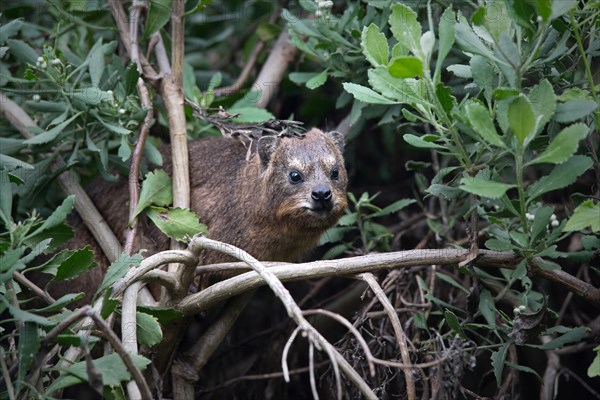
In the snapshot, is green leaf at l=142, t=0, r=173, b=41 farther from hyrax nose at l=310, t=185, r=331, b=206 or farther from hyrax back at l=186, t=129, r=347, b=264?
hyrax nose at l=310, t=185, r=331, b=206

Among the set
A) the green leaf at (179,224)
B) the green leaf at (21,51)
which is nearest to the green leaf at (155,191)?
the green leaf at (179,224)

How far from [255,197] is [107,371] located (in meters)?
2.17

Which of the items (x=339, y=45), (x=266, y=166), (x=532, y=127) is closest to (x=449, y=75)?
(x=339, y=45)

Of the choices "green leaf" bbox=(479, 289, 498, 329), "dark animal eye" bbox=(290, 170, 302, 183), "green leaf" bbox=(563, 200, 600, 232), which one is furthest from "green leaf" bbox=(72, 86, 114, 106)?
"green leaf" bbox=(563, 200, 600, 232)

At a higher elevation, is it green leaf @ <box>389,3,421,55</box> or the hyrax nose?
green leaf @ <box>389,3,421,55</box>

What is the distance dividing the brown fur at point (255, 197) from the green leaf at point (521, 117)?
1.92 meters

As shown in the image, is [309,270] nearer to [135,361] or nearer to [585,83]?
[135,361]

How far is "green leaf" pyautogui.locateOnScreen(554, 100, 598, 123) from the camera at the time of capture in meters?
3.57

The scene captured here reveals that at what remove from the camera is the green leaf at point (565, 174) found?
362 cm

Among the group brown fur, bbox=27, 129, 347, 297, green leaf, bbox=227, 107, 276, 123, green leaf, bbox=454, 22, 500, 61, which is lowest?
brown fur, bbox=27, 129, 347, 297

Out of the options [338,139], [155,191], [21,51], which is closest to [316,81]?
[338,139]

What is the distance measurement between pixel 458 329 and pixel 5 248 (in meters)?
2.42

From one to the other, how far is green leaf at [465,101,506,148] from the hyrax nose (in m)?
1.74

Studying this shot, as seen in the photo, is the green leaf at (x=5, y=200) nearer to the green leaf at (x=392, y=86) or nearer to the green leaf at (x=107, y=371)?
the green leaf at (x=107, y=371)
